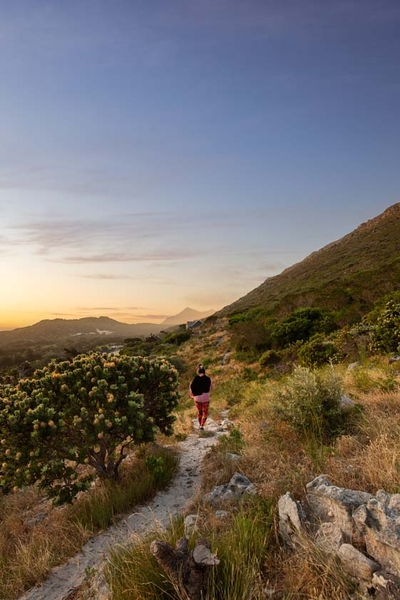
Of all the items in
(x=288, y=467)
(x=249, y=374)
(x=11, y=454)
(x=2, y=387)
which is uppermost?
(x=2, y=387)

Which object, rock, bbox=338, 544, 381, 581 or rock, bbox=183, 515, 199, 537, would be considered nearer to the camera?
rock, bbox=338, 544, 381, 581

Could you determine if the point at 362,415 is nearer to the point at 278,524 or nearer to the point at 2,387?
the point at 278,524

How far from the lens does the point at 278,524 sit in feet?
12.3

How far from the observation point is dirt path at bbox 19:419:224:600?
402cm

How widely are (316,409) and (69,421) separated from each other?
425 cm

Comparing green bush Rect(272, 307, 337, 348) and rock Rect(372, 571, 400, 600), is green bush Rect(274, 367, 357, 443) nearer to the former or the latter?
rock Rect(372, 571, 400, 600)

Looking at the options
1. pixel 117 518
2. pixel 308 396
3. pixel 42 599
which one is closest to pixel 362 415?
pixel 308 396

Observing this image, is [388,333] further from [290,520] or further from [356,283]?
[356,283]

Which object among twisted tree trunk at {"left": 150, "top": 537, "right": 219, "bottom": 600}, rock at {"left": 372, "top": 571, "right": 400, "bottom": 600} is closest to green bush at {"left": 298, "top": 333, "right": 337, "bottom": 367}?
rock at {"left": 372, "top": 571, "right": 400, "bottom": 600}

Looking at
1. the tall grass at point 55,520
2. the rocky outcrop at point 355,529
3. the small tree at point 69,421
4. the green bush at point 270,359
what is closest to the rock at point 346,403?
the rocky outcrop at point 355,529

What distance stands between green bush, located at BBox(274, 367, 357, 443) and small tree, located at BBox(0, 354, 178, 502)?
253 centimetres

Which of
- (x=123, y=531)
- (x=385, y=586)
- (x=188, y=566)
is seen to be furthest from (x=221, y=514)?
(x=385, y=586)

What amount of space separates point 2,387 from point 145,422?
303cm

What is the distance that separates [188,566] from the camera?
301 centimetres
